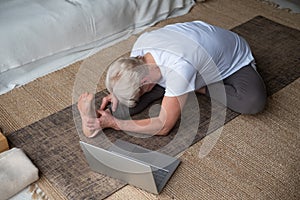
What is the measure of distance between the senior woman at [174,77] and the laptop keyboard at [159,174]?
0.18m

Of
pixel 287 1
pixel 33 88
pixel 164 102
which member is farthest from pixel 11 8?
pixel 287 1

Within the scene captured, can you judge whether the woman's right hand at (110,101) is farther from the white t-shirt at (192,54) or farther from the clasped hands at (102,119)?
the white t-shirt at (192,54)

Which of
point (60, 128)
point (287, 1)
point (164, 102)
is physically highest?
point (164, 102)

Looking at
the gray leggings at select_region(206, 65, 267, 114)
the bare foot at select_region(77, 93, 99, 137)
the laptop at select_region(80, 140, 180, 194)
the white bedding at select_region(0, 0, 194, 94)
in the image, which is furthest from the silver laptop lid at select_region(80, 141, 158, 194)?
the white bedding at select_region(0, 0, 194, 94)

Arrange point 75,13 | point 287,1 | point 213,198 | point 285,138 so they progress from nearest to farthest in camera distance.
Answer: point 213,198
point 285,138
point 75,13
point 287,1

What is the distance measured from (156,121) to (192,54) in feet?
0.93

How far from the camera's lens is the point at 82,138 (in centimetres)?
162

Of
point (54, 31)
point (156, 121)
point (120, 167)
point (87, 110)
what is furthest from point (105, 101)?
point (54, 31)

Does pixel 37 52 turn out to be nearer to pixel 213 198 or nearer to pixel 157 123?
pixel 157 123

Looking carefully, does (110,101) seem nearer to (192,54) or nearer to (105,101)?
(105,101)

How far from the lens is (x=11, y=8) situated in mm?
2041

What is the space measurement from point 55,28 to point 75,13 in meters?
0.14

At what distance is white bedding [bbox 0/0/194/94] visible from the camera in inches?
76.0

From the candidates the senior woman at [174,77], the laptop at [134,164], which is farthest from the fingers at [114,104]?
the laptop at [134,164]
